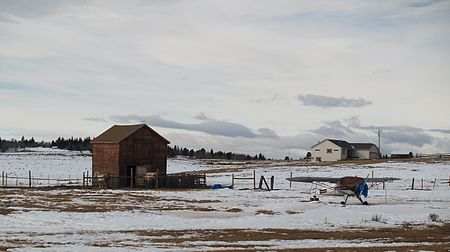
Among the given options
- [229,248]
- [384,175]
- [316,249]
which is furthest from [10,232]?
[384,175]

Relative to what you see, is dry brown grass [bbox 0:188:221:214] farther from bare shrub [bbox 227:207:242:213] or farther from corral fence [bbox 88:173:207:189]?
corral fence [bbox 88:173:207:189]

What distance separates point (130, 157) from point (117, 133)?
3.45m

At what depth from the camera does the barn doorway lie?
6033 centimetres

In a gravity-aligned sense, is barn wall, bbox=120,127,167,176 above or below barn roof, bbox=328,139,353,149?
below

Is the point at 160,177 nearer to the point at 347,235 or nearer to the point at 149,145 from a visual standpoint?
the point at 149,145

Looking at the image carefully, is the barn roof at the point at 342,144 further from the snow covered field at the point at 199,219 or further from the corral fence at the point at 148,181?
the snow covered field at the point at 199,219

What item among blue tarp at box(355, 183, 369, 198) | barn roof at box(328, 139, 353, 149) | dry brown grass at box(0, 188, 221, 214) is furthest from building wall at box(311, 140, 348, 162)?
dry brown grass at box(0, 188, 221, 214)

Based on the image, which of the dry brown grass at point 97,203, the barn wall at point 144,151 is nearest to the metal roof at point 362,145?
the barn wall at point 144,151

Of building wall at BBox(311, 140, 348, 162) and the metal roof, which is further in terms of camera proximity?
the metal roof

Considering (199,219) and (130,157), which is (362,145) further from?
(199,219)

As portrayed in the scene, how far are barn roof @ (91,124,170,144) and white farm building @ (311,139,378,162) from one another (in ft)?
188

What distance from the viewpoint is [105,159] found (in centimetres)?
6288

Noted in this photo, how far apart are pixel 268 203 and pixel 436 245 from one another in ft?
65.8

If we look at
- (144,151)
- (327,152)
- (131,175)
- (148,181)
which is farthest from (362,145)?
(131,175)
